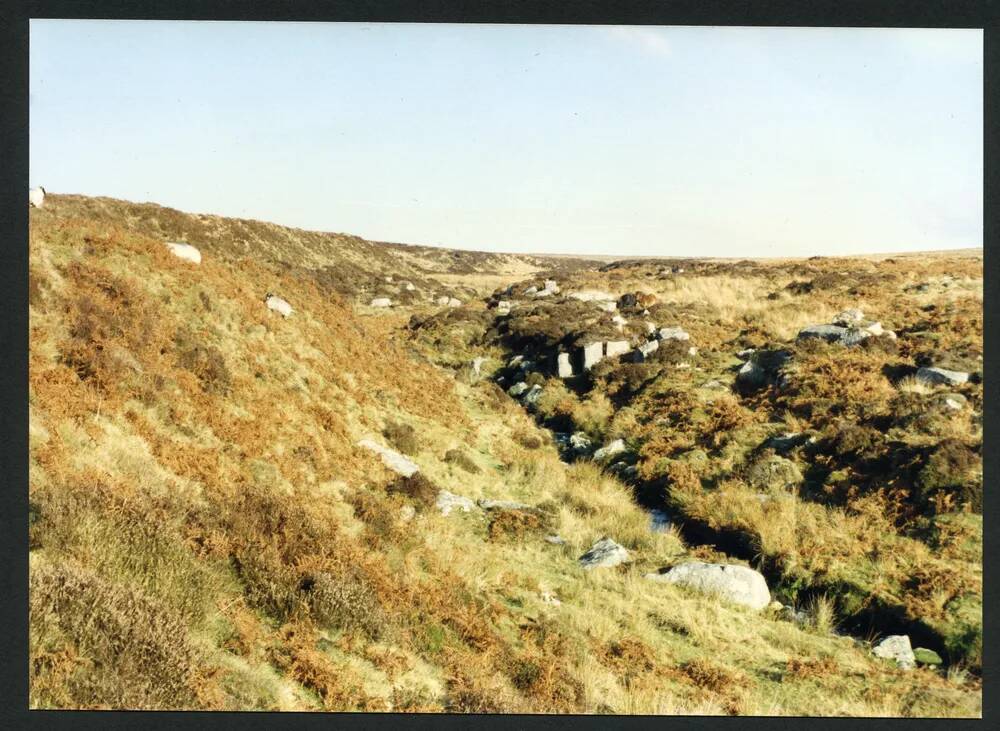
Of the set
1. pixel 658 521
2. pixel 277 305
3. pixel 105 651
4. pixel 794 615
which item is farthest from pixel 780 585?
pixel 277 305

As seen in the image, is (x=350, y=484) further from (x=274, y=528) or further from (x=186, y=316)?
(x=186, y=316)

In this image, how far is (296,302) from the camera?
15.2 metres

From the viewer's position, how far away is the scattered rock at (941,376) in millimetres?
12914

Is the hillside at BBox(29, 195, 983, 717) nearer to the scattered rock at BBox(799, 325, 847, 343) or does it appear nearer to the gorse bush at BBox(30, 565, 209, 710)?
the gorse bush at BBox(30, 565, 209, 710)

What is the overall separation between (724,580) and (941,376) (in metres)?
9.14

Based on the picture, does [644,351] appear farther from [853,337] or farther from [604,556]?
[604,556]

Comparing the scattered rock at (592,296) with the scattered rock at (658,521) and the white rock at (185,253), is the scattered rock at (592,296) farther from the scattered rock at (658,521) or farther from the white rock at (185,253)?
the white rock at (185,253)

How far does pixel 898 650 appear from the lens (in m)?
7.11

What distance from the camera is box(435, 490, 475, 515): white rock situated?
33.6 ft

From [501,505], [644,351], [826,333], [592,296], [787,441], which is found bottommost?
[501,505]

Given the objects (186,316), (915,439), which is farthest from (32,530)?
(915,439)

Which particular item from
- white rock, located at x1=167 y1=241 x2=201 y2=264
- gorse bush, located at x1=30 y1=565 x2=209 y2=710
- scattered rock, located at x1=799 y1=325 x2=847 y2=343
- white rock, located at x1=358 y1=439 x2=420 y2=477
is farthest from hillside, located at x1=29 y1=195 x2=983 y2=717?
scattered rock, located at x1=799 y1=325 x2=847 y2=343

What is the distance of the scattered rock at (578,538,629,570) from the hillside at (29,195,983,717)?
0.12m

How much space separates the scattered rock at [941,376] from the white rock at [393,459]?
12436 mm
